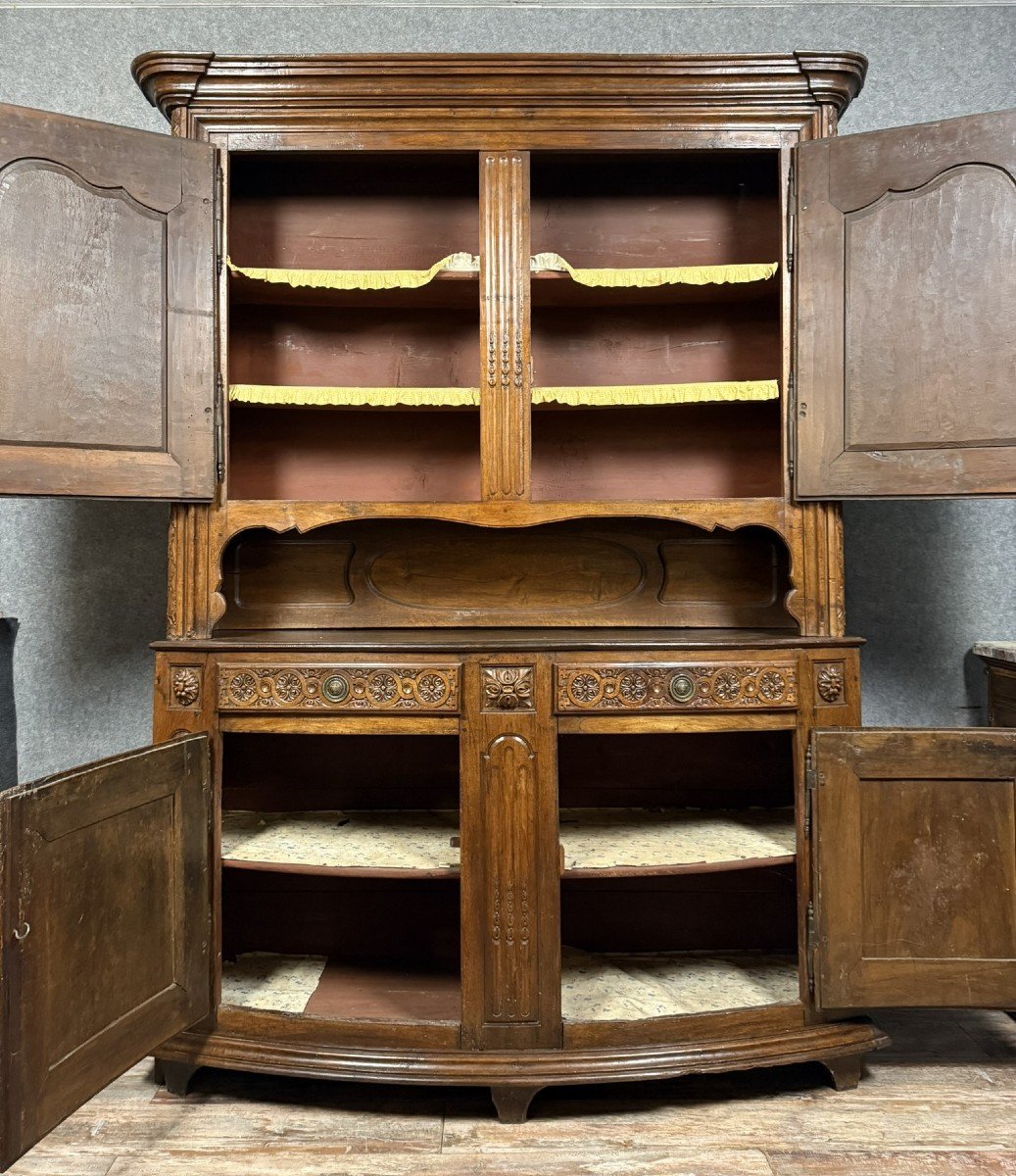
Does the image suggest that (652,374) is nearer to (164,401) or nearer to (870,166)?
(870,166)

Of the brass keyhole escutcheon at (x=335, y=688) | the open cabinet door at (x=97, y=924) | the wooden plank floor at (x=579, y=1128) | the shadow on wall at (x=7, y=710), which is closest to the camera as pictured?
the open cabinet door at (x=97, y=924)

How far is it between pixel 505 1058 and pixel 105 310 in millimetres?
1843

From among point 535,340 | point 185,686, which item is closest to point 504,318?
point 535,340

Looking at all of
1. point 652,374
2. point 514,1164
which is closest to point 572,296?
point 652,374

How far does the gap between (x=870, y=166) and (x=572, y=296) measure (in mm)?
A: 762

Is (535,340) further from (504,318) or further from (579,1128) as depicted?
(579,1128)

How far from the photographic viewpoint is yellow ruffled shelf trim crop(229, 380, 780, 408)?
2.32 m

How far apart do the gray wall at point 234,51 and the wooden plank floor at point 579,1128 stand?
3.36 ft

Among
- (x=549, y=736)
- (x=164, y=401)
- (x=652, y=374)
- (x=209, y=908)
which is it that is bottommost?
(x=209, y=908)

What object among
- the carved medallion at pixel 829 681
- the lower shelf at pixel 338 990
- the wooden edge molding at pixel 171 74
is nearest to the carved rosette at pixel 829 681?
the carved medallion at pixel 829 681

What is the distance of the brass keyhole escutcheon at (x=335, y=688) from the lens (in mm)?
2131

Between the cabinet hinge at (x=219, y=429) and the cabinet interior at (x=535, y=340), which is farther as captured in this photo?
the cabinet interior at (x=535, y=340)

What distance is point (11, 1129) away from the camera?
5.08 ft

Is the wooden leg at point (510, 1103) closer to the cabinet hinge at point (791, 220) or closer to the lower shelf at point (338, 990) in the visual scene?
the lower shelf at point (338, 990)
